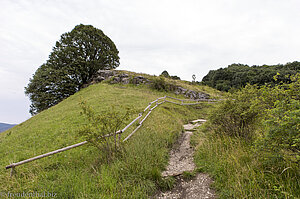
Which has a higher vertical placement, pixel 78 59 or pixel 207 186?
pixel 78 59

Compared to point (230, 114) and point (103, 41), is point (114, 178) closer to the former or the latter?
point (230, 114)

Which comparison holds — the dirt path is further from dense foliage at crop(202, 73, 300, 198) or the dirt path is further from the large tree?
the large tree

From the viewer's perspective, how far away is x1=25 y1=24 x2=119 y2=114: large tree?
2219 cm

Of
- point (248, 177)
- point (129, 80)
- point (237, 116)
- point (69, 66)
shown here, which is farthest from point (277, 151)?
point (69, 66)

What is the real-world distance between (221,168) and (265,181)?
1.21 m

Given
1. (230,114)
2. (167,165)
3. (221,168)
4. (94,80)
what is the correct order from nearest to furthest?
(221,168) < (167,165) < (230,114) < (94,80)

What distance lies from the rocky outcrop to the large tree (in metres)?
2.63

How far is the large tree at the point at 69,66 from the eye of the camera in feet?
72.8

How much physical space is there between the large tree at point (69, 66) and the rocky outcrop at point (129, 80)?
8.63 feet

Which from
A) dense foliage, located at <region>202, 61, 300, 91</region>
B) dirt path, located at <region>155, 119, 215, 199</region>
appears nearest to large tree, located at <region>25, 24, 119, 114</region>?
dirt path, located at <region>155, 119, 215, 199</region>

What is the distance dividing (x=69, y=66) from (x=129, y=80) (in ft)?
37.7

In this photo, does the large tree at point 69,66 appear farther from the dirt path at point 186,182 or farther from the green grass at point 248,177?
the green grass at point 248,177

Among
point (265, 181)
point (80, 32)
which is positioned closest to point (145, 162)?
point (265, 181)

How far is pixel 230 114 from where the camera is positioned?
553 cm
